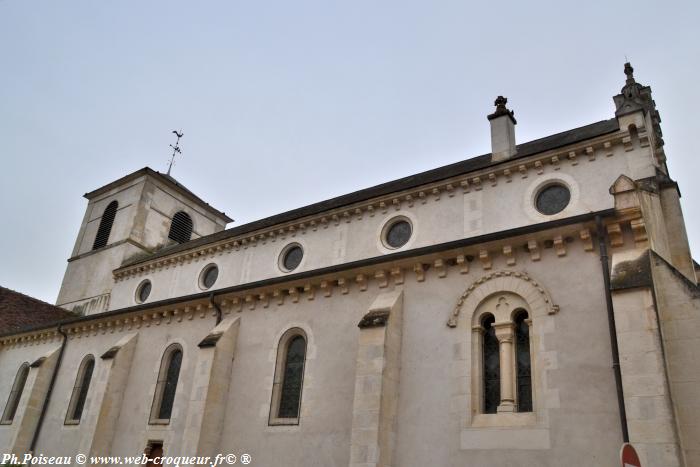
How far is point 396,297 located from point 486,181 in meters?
5.40

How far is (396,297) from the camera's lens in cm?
1346

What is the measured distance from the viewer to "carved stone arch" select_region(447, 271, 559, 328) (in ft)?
37.7

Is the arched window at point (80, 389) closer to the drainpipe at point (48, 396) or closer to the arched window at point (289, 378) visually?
the drainpipe at point (48, 396)

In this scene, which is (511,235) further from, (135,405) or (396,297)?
(135,405)

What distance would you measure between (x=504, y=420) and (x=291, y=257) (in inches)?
433

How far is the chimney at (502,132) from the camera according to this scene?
57.0ft

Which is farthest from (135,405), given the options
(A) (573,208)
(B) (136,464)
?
(A) (573,208)

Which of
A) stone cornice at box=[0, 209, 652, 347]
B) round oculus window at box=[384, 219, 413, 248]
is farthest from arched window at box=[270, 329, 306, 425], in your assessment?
round oculus window at box=[384, 219, 413, 248]

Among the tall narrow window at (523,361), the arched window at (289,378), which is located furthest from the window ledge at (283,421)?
the tall narrow window at (523,361)

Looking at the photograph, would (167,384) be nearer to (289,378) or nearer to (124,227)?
(289,378)

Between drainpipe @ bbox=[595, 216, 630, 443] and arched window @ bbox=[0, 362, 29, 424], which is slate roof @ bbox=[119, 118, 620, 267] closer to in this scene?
drainpipe @ bbox=[595, 216, 630, 443]

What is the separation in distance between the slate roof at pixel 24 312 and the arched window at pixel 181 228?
263 inches

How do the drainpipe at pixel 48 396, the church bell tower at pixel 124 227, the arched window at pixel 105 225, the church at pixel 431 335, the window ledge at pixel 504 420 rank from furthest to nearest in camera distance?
the arched window at pixel 105 225
the church bell tower at pixel 124 227
the drainpipe at pixel 48 396
the window ledge at pixel 504 420
the church at pixel 431 335

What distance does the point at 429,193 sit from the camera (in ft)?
57.5
